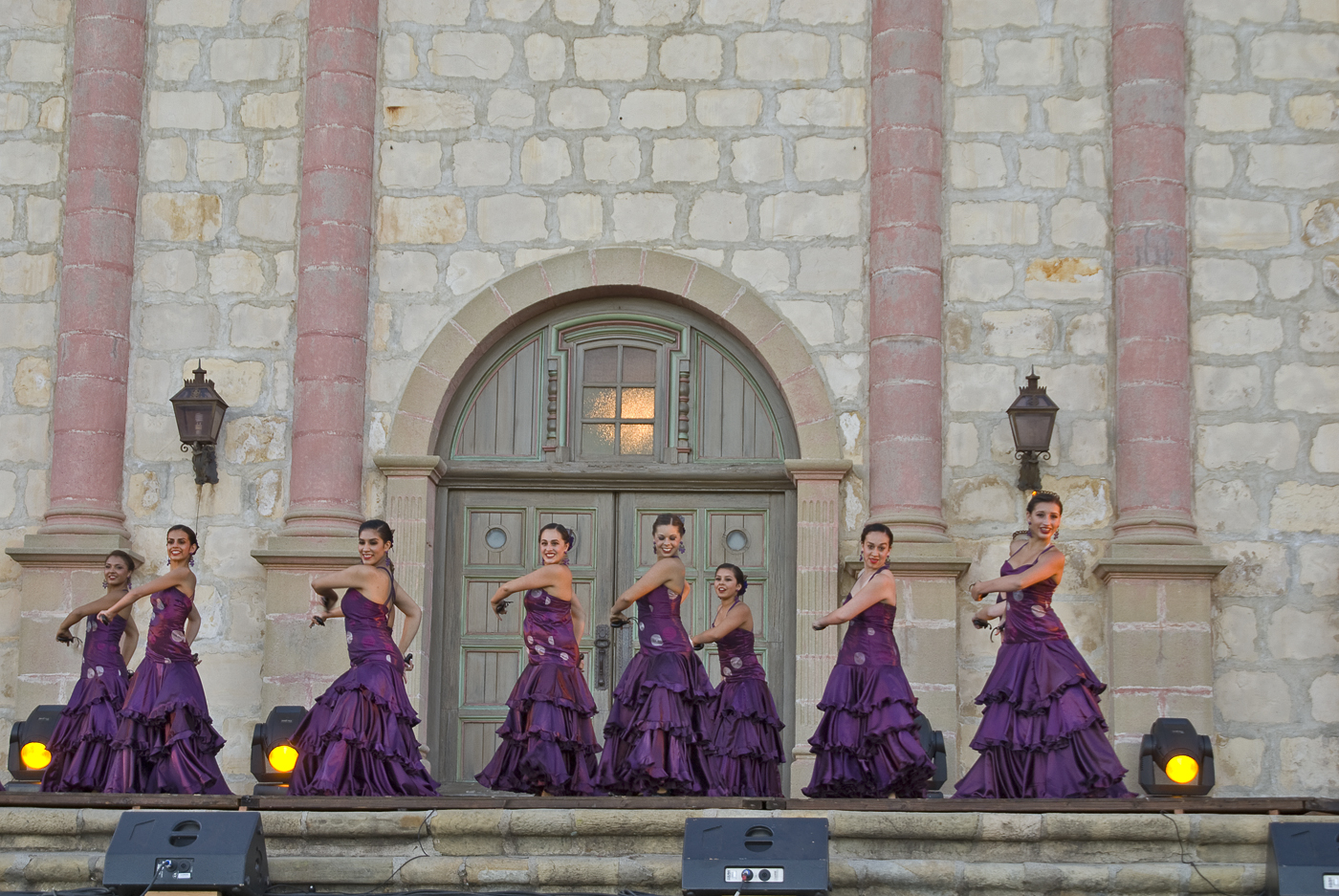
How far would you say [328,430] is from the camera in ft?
38.1

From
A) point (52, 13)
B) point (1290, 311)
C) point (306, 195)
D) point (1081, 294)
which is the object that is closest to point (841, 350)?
point (1081, 294)

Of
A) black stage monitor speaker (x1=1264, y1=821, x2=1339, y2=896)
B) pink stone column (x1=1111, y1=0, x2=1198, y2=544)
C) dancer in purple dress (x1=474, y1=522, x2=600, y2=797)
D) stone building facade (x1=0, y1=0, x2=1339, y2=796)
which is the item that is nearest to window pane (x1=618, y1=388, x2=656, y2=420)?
stone building facade (x1=0, y1=0, x2=1339, y2=796)

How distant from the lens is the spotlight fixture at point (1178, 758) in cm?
1037

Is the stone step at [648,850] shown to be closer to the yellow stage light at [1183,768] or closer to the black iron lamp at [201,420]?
the yellow stage light at [1183,768]

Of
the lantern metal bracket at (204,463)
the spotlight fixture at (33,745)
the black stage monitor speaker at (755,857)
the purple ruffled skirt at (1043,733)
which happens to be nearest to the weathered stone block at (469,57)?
the lantern metal bracket at (204,463)

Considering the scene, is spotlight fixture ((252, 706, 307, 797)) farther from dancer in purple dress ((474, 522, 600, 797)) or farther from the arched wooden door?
dancer in purple dress ((474, 522, 600, 797))

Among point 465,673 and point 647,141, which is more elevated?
point 647,141

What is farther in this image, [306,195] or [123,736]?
[306,195]

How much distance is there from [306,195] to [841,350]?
12.0 ft

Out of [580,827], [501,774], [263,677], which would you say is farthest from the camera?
[263,677]

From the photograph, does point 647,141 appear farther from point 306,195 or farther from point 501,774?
point 501,774

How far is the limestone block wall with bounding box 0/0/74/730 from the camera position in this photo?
11852 millimetres

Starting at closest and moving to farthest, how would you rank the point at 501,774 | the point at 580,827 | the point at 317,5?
the point at 580,827, the point at 501,774, the point at 317,5

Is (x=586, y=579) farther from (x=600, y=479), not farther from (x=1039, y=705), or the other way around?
(x=1039, y=705)
